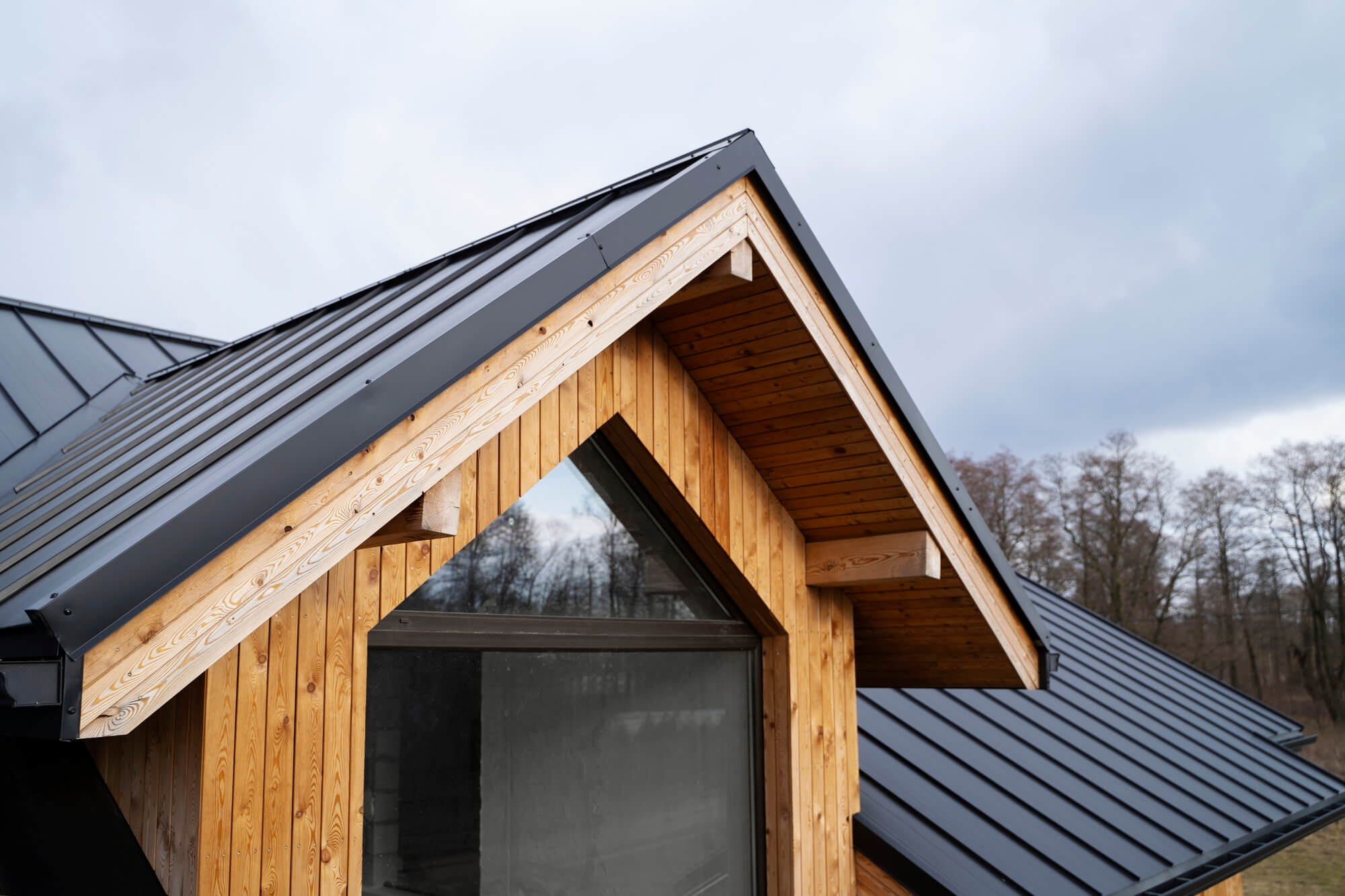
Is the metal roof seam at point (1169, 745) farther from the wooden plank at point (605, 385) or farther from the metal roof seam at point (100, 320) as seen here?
the metal roof seam at point (100, 320)

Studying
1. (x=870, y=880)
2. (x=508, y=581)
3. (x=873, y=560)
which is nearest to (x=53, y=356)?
(x=508, y=581)

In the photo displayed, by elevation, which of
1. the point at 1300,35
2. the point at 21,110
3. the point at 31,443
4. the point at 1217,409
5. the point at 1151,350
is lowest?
the point at 31,443

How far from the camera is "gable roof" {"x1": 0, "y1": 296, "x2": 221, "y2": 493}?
4805mm

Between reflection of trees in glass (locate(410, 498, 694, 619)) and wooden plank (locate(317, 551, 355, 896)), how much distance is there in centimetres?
35

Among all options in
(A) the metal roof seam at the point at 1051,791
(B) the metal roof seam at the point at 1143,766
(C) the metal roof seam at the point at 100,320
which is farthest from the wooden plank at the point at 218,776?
(B) the metal roof seam at the point at 1143,766

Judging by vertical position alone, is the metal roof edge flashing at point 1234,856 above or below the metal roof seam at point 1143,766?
below

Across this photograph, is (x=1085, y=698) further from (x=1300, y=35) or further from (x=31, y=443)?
(x=1300, y=35)

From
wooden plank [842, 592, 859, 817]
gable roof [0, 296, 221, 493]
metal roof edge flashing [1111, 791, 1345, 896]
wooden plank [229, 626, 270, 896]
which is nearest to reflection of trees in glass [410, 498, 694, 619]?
wooden plank [229, 626, 270, 896]

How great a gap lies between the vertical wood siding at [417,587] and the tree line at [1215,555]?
78.7 ft

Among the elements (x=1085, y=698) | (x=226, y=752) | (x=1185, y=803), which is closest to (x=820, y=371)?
(x=226, y=752)

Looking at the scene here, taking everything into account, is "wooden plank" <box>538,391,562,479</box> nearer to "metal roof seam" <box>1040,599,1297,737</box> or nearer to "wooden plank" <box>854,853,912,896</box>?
"wooden plank" <box>854,853,912,896</box>

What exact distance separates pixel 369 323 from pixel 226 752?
1.49m

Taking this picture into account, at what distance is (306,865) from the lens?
2713mm

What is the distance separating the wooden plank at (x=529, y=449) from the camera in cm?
346
